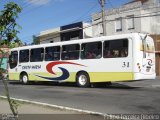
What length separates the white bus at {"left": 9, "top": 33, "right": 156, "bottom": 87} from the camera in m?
20.9

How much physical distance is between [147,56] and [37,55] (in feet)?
28.1

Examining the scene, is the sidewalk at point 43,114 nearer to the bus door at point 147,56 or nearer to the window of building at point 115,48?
the window of building at point 115,48

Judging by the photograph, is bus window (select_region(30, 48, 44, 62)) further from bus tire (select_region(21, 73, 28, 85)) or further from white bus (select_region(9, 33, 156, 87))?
bus tire (select_region(21, 73, 28, 85))

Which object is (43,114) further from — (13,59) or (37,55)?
(13,59)

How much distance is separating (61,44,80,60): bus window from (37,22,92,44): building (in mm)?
20131

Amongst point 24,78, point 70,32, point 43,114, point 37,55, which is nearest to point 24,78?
point 24,78

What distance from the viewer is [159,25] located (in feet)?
135

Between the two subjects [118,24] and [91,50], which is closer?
[91,50]

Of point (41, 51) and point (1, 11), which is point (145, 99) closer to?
point (1, 11)

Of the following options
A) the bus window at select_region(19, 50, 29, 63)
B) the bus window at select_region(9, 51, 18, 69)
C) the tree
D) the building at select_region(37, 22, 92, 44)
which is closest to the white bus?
the bus window at select_region(19, 50, 29, 63)

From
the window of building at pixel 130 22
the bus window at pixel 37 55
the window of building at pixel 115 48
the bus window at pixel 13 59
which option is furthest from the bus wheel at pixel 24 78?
the window of building at pixel 130 22

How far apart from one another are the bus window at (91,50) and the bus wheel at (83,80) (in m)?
1.07

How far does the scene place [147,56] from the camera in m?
21.5

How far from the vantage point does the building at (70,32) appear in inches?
1804
